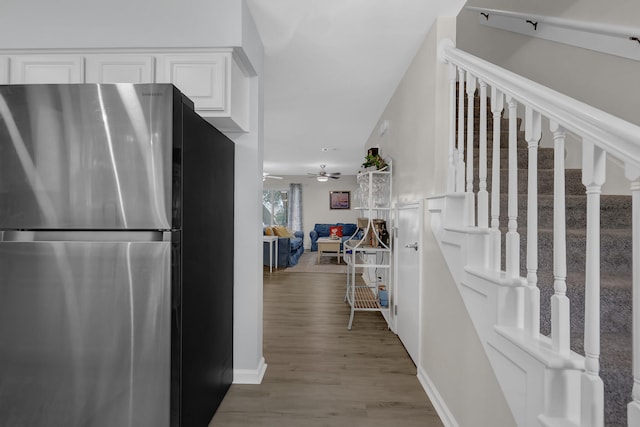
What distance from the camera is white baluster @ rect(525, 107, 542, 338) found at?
108cm

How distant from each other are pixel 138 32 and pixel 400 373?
285 cm

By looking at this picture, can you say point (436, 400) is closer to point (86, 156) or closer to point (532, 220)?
point (532, 220)

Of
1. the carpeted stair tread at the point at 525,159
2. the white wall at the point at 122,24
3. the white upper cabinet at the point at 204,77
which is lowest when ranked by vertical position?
the carpeted stair tread at the point at 525,159

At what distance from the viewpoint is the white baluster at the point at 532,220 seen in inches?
42.4

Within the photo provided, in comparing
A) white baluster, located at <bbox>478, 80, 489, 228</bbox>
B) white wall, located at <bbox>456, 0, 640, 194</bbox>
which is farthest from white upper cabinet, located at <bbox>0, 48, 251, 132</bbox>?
white wall, located at <bbox>456, 0, 640, 194</bbox>

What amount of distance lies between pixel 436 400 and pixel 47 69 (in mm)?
3117

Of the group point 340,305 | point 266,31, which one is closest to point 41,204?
point 266,31

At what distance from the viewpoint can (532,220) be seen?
42.9 inches

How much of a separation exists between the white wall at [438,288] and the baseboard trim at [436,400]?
0.09 ft

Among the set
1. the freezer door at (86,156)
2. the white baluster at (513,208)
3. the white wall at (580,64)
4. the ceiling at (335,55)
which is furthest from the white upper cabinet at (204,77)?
the white wall at (580,64)

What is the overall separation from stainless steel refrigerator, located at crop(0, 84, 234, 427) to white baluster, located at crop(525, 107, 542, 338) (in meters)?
1.36

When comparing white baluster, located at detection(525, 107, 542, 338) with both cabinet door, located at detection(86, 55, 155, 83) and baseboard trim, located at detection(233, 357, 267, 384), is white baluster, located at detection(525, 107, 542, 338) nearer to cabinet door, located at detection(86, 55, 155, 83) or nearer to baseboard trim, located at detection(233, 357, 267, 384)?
baseboard trim, located at detection(233, 357, 267, 384)

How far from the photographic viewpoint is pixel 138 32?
6.57 feet

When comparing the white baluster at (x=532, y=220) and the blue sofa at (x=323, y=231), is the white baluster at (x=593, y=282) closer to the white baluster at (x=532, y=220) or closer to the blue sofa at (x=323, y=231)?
the white baluster at (x=532, y=220)
